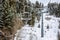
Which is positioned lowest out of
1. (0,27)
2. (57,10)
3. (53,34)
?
(53,34)

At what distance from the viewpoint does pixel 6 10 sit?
140 cm

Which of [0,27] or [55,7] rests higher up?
[55,7]

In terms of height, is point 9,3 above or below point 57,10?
above

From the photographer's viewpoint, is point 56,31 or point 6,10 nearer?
point 6,10

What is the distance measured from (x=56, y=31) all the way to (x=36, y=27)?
0.24m

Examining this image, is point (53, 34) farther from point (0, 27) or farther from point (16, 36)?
point (0, 27)

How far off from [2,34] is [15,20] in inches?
8.3

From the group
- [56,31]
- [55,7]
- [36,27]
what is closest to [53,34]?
[56,31]

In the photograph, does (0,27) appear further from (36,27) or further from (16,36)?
(36,27)

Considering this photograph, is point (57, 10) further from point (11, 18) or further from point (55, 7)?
point (11, 18)

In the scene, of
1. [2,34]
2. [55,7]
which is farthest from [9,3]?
[55,7]

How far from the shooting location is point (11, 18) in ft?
4.70

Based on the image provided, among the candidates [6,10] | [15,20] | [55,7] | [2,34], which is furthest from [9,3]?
[55,7]

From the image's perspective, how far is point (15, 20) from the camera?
57.3 inches
